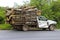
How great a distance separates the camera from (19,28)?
2547 centimetres

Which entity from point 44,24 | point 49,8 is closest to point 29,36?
point 44,24

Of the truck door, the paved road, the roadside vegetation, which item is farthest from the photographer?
the roadside vegetation

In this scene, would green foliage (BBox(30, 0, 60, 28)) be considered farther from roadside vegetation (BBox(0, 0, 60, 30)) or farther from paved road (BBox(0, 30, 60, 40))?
paved road (BBox(0, 30, 60, 40))

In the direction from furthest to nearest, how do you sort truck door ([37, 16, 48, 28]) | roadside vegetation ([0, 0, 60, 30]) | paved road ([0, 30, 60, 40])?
roadside vegetation ([0, 0, 60, 30]) → truck door ([37, 16, 48, 28]) → paved road ([0, 30, 60, 40])

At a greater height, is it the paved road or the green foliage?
the green foliage

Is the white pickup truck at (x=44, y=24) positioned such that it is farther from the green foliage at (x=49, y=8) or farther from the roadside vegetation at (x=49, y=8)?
the green foliage at (x=49, y=8)

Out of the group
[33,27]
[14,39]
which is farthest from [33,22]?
[14,39]

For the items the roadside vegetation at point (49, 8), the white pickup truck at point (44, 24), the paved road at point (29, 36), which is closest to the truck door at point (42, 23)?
the white pickup truck at point (44, 24)

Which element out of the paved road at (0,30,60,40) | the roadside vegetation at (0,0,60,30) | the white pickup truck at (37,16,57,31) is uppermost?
the roadside vegetation at (0,0,60,30)

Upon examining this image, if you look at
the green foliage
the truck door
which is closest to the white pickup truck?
the truck door

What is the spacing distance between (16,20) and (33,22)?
5.35ft

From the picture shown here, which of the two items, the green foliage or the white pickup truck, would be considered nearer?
the white pickup truck

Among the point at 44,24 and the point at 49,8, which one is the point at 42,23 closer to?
the point at 44,24

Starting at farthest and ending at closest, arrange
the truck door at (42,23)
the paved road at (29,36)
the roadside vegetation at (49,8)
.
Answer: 1. the roadside vegetation at (49,8)
2. the truck door at (42,23)
3. the paved road at (29,36)
